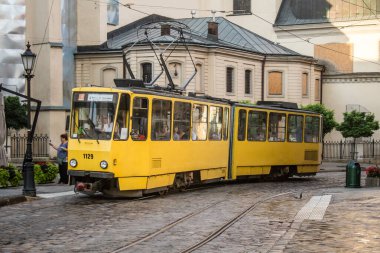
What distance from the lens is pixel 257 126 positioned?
86.9 ft

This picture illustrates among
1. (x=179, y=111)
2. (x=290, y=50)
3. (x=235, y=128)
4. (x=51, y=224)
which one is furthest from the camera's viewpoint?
(x=290, y=50)

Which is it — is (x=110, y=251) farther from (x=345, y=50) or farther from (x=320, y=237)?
(x=345, y=50)

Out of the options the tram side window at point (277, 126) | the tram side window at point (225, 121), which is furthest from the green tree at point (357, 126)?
the tram side window at point (225, 121)

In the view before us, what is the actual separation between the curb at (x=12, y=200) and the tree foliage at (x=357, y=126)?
3382cm

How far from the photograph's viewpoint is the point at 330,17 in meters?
58.8

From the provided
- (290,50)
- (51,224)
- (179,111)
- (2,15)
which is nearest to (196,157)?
(179,111)

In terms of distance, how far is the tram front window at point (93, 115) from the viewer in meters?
18.2

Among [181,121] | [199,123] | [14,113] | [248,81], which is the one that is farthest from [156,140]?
[248,81]

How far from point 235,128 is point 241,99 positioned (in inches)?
1032

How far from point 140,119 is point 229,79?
3213cm

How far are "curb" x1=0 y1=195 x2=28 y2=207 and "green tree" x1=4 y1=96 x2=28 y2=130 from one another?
2346cm

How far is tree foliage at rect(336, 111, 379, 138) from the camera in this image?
48.5 metres

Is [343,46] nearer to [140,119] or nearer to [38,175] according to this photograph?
[38,175]

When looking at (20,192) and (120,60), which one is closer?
(20,192)
